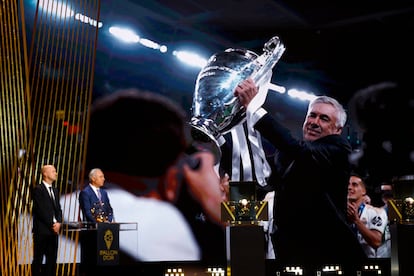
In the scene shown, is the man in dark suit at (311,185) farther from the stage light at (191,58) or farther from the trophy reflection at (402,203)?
the trophy reflection at (402,203)

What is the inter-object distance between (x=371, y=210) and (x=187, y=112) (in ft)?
9.34

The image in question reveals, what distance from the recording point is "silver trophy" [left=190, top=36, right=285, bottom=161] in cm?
786

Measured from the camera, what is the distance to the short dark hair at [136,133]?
25.6 ft

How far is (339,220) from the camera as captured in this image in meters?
7.98

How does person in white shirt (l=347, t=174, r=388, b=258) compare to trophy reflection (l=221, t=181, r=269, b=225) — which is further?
person in white shirt (l=347, t=174, r=388, b=258)

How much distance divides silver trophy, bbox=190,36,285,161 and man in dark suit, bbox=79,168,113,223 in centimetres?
156

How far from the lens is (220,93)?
25.7 feet

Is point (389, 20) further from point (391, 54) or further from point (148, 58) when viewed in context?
point (148, 58)

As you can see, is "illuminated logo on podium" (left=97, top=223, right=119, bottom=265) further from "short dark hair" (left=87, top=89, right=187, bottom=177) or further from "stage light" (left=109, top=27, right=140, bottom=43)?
"stage light" (left=109, top=27, right=140, bottom=43)

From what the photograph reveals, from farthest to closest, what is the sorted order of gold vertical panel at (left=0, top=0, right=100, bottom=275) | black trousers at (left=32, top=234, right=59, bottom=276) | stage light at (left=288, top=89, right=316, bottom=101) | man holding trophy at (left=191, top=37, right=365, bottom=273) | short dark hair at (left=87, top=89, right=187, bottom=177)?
stage light at (left=288, top=89, right=316, bottom=101) < man holding trophy at (left=191, top=37, right=365, bottom=273) < short dark hair at (left=87, top=89, right=187, bottom=177) < black trousers at (left=32, top=234, right=59, bottom=276) < gold vertical panel at (left=0, top=0, right=100, bottom=275)

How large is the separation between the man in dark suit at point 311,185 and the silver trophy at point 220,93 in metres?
0.14

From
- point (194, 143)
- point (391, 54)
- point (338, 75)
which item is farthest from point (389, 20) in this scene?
point (194, 143)

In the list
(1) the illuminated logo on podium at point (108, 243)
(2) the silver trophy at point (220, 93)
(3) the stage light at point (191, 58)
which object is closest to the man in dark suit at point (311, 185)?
(2) the silver trophy at point (220, 93)

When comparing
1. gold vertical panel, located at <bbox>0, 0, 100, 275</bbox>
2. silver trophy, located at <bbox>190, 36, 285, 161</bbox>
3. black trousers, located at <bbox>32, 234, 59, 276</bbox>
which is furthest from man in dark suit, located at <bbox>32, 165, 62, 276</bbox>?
silver trophy, located at <bbox>190, 36, 285, 161</bbox>
